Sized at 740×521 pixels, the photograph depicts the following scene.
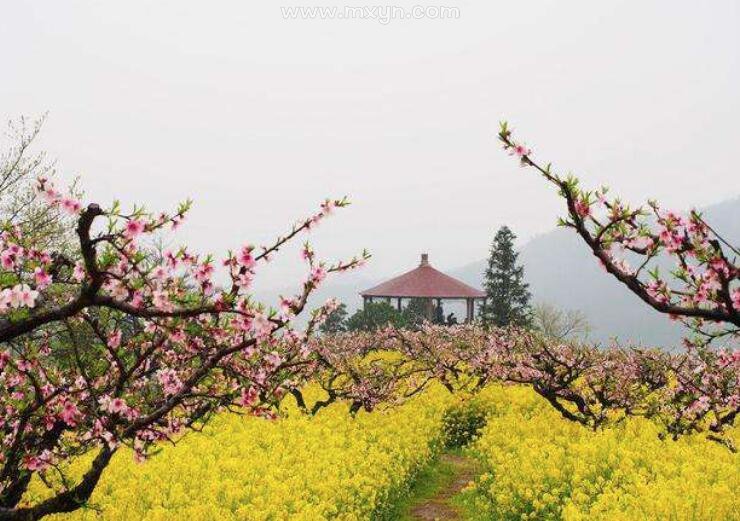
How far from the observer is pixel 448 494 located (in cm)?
1623

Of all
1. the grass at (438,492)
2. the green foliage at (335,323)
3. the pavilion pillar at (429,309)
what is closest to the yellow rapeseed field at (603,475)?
the grass at (438,492)

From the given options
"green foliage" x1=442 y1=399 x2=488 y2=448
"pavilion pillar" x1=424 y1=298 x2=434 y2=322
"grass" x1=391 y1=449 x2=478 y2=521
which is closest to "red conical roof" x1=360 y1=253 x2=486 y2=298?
"pavilion pillar" x1=424 y1=298 x2=434 y2=322

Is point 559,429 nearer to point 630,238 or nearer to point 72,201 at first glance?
point 630,238

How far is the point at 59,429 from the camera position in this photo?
7.25 metres

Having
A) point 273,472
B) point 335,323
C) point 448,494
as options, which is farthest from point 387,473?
point 335,323

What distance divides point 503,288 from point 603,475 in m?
39.6

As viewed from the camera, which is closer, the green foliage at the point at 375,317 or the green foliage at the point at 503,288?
the green foliage at the point at 375,317

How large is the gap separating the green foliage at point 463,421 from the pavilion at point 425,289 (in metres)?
24.9

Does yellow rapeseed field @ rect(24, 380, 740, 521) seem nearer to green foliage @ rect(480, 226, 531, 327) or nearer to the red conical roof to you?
the red conical roof

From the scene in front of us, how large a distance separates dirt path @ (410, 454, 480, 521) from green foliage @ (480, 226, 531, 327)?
99.8 ft

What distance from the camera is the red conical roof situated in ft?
156

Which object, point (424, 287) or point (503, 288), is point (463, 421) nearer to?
point (424, 287)

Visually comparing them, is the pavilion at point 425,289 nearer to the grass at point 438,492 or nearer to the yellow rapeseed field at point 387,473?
the grass at point 438,492

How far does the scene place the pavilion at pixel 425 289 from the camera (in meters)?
47.5
